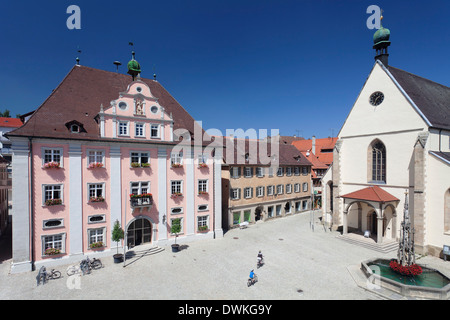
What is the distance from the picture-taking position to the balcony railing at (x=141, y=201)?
73.9 ft

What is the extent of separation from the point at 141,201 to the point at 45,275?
8605 mm

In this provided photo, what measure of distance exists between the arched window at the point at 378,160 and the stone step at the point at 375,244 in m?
6.83

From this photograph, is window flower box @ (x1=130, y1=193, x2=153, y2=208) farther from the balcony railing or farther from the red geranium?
Result: the red geranium

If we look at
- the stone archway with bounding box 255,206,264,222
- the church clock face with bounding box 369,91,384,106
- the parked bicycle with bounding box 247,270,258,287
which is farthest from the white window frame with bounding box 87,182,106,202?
the church clock face with bounding box 369,91,384,106

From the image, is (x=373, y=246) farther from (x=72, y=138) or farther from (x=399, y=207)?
(x=72, y=138)

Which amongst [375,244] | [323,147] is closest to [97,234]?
[375,244]

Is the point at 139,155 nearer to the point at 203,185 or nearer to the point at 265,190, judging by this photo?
the point at 203,185

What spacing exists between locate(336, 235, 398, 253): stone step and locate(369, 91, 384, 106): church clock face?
1516 centimetres

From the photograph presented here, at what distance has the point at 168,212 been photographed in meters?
25.1

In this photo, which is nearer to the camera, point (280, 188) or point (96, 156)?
point (96, 156)

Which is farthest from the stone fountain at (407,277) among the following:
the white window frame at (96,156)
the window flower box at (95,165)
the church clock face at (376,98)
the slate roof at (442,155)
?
the white window frame at (96,156)

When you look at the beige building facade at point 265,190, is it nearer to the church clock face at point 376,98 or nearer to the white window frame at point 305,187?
the white window frame at point 305,187

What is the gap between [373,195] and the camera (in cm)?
2595
